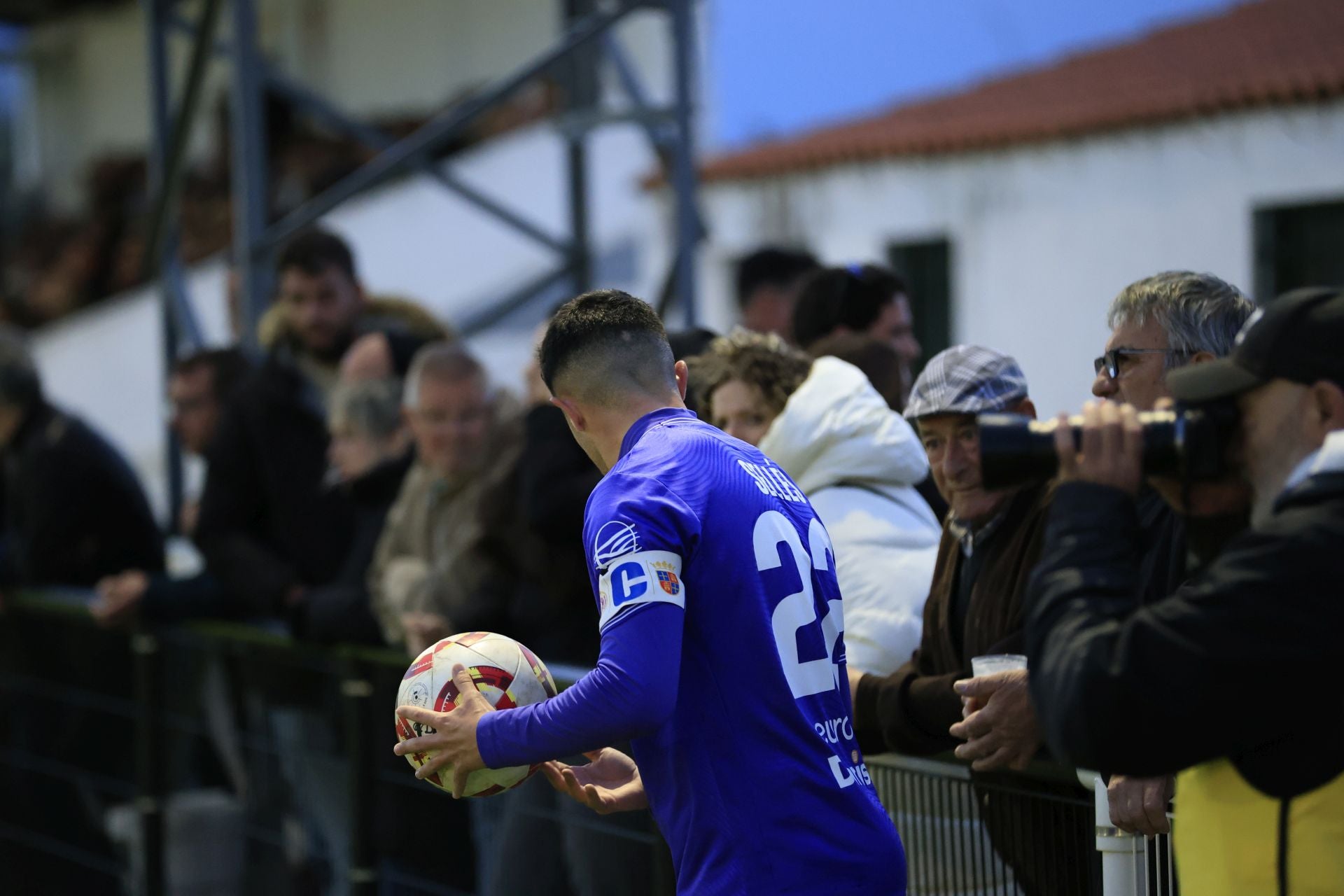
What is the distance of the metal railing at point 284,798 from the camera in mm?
3479

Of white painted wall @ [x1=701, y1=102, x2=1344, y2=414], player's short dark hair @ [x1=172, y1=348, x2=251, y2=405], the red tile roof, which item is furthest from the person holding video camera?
the red tile roof

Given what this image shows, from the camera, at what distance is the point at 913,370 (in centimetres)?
654

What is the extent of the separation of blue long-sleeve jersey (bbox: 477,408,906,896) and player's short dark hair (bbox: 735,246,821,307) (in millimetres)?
3456

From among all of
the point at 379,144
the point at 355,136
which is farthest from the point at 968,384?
the point at 379,144

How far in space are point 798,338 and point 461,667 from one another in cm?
260

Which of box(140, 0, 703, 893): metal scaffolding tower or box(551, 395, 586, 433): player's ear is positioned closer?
box(551, 395, 586, 433): player's ear

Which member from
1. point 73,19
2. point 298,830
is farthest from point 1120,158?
point 73,19

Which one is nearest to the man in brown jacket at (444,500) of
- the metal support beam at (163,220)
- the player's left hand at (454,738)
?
the player's left hand at (454,738)

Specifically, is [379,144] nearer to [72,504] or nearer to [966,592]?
[72,504]

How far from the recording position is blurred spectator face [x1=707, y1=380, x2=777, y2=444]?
4395mm

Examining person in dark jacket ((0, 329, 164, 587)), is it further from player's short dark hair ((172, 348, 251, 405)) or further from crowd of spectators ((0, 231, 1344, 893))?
player's short dark hair ((172, 348, 251, 405))

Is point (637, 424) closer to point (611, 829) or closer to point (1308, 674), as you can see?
point (1308, 674)

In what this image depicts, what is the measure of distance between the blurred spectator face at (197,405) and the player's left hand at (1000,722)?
448cm

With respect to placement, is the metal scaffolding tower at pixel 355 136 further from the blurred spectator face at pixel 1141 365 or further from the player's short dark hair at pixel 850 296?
the blurred spectator face at pixel 1141 365
